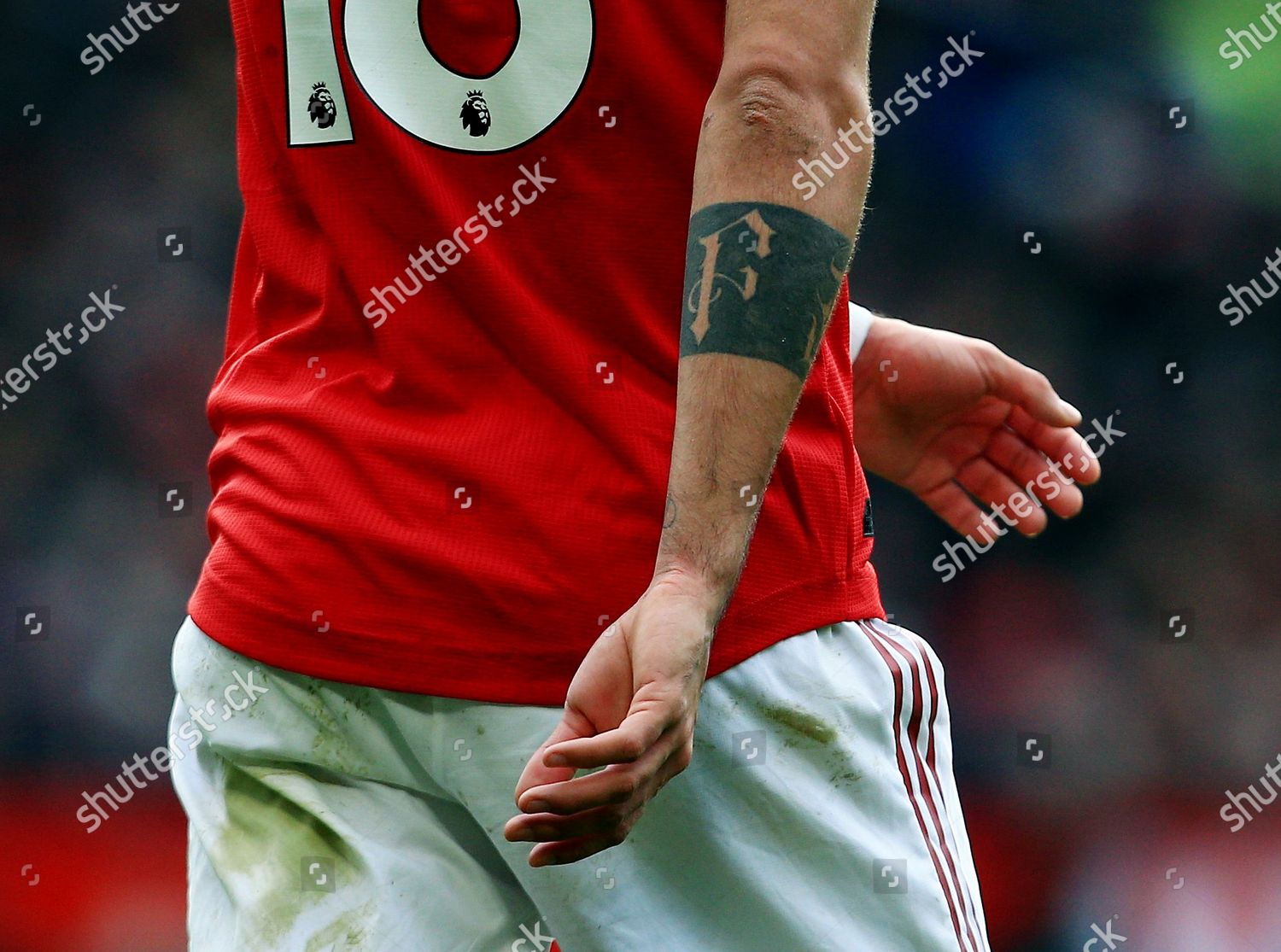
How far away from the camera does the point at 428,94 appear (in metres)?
1.06

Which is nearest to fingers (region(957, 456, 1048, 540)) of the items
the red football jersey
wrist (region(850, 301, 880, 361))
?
wrist (region(850, 301, 880, 361))

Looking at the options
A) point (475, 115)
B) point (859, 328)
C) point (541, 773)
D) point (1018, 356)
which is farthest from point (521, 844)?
point (1018, 356)

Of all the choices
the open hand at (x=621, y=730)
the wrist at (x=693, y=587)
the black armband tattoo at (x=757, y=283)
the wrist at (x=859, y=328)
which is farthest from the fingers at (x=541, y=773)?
the wrist at (x=859, y=328)

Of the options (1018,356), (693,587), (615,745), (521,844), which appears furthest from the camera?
(1018,356)

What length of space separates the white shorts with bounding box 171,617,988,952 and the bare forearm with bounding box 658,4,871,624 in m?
0.19

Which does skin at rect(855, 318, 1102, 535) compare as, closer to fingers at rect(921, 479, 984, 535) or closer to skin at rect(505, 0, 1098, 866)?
fingers at rect(921, 479, 984, 535)

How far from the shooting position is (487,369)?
42.4 inches

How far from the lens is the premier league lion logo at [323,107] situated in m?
1.09

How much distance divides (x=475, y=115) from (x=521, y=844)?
0.54 m

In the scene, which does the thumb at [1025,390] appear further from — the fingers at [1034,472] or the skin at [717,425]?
the skin at [717,425]

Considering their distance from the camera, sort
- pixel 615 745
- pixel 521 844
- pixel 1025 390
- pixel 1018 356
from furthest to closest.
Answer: pixel 1018 356, pixel 1025 390, pixel 521 844, pixel 615 745

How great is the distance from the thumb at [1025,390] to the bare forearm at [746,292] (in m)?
0.68

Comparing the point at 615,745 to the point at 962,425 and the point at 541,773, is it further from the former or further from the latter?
the point at 962,425

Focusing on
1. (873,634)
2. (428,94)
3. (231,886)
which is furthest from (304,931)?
(428,94)
